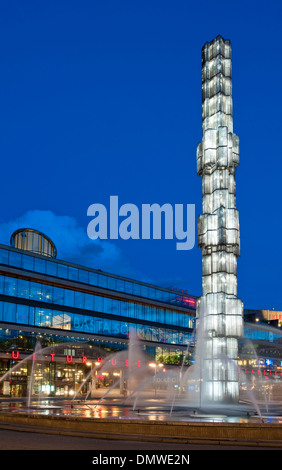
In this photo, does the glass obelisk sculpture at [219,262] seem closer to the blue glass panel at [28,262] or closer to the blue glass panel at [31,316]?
the blue glass panel at [31,316]

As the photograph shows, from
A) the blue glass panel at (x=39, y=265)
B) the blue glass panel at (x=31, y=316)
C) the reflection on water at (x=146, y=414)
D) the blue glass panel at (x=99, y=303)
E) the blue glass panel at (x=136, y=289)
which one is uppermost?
the blue glass panel at (x=39, y=265)

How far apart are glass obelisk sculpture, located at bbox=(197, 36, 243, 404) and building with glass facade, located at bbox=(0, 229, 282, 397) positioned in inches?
1327

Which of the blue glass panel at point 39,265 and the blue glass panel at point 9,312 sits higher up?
the blue glass panel at point 39,265

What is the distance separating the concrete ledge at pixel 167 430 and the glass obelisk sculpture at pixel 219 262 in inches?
793

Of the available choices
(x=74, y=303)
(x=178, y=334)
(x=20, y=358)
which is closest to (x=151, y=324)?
(x=178, y=334)

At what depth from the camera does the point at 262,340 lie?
13912 cm

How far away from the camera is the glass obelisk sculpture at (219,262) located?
4178 centimetres

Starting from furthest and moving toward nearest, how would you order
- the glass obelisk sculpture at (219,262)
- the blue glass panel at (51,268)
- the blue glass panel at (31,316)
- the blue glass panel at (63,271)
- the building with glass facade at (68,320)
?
the blue glass panel at (63,271), the blue glass panel at (51,268), the blue glass panel at (31,316), the building with glass facade at (68,320), the glass obelisk sculpture at (219,262)

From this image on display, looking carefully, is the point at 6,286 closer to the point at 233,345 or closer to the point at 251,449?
the point at 233,345

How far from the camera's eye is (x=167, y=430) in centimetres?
2108

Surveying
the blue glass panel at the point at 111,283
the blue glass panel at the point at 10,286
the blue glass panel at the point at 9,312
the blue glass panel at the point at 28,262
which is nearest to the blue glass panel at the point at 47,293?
the blue glass panel at the point at 28,262

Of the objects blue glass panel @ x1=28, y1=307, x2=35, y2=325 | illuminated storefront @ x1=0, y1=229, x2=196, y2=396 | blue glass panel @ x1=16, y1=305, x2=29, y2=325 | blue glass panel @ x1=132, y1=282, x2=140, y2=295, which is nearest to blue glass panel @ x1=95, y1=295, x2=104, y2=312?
illuminated storefront @ x1=0, y1=229, x2=196, y2=396
